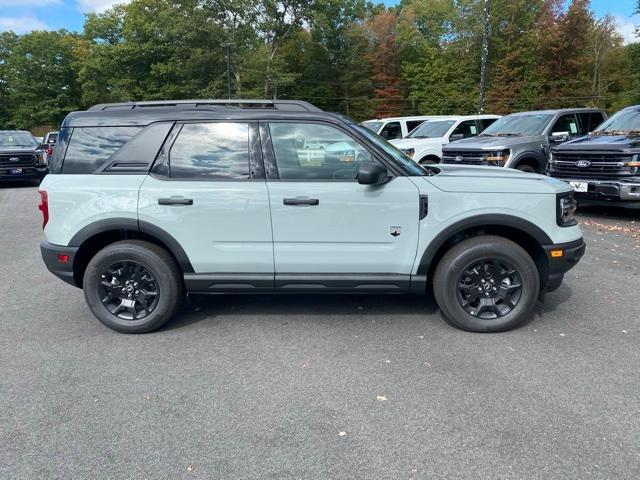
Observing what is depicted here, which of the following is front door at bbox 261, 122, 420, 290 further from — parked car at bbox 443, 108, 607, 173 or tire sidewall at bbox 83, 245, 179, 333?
parked car at bbox 443, 108, 607, 173

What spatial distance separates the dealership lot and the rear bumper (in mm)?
525

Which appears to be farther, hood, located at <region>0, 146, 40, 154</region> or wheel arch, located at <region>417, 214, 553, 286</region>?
hood, located at <region>0, 146, 40, 154</region>

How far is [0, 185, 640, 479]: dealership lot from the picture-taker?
8.96 feet

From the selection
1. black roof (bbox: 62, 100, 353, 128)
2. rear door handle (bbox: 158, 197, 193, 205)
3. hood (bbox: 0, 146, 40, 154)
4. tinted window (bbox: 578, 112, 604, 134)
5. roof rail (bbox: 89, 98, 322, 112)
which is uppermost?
roof rail (bbox: 89, 98, 322, 112)

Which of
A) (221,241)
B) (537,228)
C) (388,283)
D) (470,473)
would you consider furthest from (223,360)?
(537,228)

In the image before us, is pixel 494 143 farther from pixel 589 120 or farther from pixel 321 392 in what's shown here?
pixel 321 392

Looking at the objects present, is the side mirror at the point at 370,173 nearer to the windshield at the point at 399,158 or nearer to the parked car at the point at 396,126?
the windshield at the point at 399,158

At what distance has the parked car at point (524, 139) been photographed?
1089cm

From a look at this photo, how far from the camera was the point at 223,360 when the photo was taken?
3941 mm

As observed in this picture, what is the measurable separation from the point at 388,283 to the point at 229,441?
6.29ft

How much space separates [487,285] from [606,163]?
5963 mm

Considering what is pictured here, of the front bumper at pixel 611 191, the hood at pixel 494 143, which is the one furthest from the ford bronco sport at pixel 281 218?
the hood at pixel 494 143

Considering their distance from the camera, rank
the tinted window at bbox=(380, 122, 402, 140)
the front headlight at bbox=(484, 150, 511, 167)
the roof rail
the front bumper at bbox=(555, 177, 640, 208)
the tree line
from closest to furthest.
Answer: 1. the roof rail
2. the front bumper at bbox=(555, 177, 640, 208)
3. the front headlight at bbox=(484, 150, 511, 167)
4. the tinted window at bbox=(380, 122, 402, 140)
5. the tree line

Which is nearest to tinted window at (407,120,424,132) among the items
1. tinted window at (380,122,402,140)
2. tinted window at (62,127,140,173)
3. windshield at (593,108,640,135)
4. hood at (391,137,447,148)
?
tinted window at (380,122,402,140)
